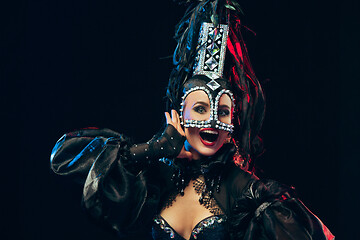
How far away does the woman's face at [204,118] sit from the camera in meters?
1.78

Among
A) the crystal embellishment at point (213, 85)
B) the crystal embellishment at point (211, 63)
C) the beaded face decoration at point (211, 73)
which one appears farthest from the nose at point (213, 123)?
the crystal embellishment at point (211, 63)

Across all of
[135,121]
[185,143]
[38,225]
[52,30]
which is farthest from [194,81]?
[38,225]

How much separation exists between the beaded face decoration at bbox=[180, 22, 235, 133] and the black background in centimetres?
50

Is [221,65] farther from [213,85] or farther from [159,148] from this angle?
[159,148]

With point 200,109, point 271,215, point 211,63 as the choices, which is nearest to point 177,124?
point 200,109

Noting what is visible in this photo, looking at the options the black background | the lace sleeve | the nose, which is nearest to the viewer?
the lace sleeve

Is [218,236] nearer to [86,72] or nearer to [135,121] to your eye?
[135,121]

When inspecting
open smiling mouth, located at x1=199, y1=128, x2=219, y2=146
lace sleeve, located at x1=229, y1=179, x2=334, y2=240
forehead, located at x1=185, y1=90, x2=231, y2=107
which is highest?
forehead, located at x1=185, y1=90, x2=231, y2=107

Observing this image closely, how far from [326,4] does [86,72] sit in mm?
1120

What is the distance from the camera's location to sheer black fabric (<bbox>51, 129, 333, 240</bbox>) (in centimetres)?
165

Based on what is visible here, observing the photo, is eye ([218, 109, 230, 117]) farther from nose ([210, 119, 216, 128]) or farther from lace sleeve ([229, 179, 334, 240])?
lace sleeve ([229, 179, 334, 240])

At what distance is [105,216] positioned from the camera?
5.64 feet

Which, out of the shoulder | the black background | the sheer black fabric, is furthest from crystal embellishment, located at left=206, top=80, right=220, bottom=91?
the black background

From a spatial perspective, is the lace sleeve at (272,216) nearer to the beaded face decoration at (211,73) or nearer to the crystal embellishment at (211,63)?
the beaded face decoration at (211,73)
